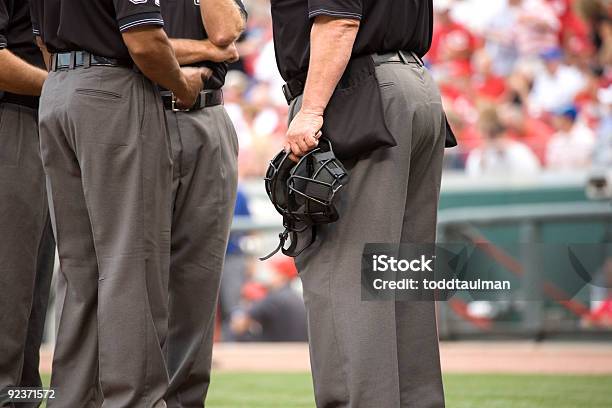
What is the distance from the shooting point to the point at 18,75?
4273 millimetres

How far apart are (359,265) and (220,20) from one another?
1361 mm

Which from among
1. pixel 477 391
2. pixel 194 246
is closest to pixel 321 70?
pixel 194 246

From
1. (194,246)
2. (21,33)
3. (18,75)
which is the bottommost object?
(194,246)

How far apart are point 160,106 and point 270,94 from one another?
9.68 metres

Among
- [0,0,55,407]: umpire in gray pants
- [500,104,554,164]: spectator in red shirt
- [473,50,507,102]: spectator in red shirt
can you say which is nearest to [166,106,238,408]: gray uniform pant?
[0,0,55,407]: umpire in gray pants

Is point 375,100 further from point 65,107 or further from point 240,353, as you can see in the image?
point 240,353

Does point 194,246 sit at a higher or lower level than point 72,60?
lower

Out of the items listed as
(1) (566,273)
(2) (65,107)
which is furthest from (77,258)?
(1) (566,273)

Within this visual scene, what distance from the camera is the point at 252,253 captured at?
941 centimetres

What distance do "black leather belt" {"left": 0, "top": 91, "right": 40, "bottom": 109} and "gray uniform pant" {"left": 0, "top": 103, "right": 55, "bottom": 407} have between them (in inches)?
0.8

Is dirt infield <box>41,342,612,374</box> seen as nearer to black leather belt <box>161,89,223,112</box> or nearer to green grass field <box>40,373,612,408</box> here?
green grass field <box>40,373,612,408</box>

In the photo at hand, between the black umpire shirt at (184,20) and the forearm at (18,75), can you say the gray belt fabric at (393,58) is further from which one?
the forearm at (18,75)

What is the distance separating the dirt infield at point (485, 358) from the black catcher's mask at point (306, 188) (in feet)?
13.4

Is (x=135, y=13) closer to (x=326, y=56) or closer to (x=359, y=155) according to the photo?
(x=326, y=56)
